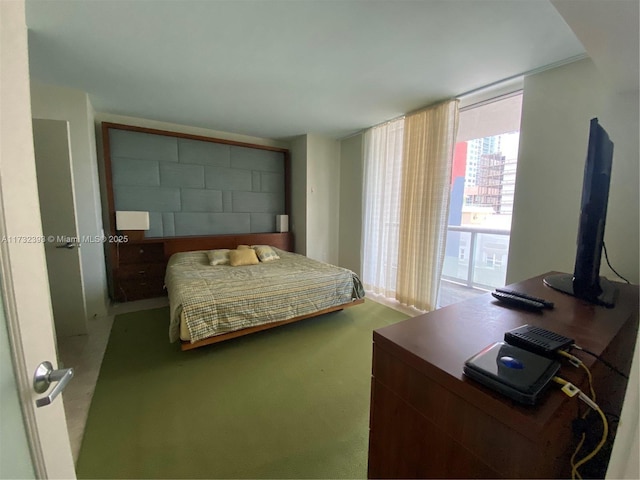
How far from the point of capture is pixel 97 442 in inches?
59.1

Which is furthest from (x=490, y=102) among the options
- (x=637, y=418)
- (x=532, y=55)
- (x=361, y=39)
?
(x=637, y=418)

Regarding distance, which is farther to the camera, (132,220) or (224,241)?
(224,241)

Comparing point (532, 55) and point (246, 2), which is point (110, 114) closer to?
point (246, 2)

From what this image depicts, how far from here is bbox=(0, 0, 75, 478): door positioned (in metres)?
0.51

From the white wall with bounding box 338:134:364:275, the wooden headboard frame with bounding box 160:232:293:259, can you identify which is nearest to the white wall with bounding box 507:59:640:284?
the white wall with bounding box 338:134:364:275

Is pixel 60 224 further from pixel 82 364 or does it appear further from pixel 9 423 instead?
pixel 9 423

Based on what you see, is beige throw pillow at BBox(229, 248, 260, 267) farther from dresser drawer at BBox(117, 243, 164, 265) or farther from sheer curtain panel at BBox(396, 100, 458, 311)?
sheer curtain panel at BBox(396, 100, 458, 311)

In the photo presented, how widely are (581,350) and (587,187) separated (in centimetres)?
87

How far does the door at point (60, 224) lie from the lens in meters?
2.39

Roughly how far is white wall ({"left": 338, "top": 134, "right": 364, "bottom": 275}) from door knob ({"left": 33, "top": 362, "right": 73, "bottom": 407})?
12.9 feet

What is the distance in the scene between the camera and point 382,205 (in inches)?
151

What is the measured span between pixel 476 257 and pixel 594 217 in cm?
295

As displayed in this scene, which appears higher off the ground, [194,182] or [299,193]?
[194,182]

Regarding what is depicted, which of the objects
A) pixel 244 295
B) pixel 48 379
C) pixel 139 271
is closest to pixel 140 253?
pixel 139 271
